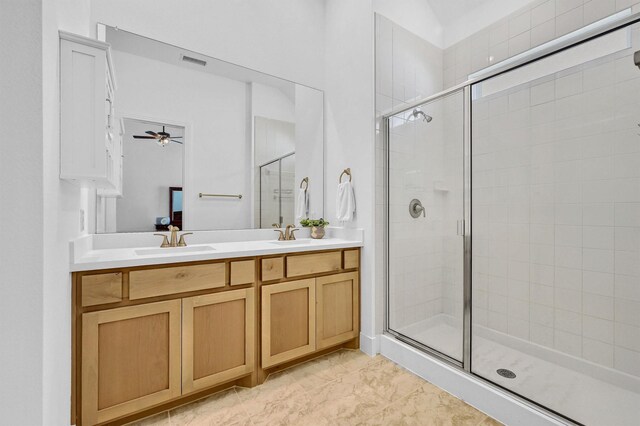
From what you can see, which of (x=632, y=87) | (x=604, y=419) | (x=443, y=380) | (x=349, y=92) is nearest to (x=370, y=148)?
(x=349, y=92)

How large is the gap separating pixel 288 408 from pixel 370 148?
1.79 meters

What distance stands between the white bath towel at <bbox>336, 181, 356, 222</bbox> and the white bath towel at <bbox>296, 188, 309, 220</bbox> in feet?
1.11

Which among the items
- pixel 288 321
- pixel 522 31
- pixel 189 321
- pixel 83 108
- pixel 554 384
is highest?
pixel 522 31

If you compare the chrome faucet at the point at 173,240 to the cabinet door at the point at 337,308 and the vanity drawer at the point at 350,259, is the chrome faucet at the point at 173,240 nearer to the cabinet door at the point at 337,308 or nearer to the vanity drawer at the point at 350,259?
the cabinet door at the point at 337,308

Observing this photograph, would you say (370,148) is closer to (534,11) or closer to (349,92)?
(349,92)

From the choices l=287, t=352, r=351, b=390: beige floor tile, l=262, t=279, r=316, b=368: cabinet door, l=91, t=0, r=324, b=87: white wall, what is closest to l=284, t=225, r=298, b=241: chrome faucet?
l=262, t=279, r=316, b=368: cabinet door

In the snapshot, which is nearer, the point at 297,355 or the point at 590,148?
the point at 590,148

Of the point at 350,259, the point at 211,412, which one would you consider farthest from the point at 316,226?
the point at 211,412

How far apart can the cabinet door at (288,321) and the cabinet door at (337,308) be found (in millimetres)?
68

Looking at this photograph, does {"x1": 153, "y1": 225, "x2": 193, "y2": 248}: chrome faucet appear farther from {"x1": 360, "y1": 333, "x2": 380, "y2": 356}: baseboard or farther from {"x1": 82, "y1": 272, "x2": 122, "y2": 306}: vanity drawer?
{"x1": 360, "y1": 333, "x2": 380, "y2": 356}: baseboard

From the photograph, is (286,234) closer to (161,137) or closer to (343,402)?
(161,137)

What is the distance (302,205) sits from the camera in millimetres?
2658

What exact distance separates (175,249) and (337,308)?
1198 mm

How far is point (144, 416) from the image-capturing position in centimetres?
157
